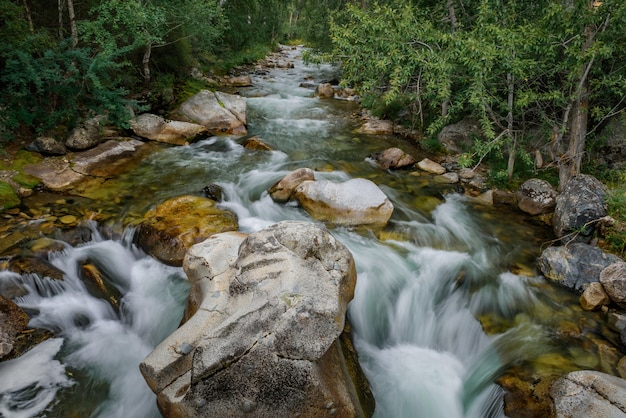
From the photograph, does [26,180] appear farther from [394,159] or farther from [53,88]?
[394,159]

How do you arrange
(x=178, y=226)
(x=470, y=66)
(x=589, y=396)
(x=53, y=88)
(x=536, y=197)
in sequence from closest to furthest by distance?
(x=589, y=396) < (x=178, y=226) < (x=470, y=66) < (x=536, y=197) < (x=53, y=88)

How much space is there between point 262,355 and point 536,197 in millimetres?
7415

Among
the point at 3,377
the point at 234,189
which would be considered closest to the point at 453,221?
the point at 234,189

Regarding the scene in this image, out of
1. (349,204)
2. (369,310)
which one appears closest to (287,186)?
(349,204)

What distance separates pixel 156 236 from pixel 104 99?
486 cm

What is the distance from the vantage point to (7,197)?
686cm

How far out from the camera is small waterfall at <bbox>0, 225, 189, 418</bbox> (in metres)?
4.35

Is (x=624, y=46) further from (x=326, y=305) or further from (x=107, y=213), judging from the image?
(x=107, y=213)

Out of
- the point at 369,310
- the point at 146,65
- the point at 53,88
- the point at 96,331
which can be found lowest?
the point at 96,331

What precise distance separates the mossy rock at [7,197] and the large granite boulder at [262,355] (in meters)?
5.35

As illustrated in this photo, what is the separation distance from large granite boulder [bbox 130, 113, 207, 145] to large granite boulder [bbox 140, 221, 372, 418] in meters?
7.93

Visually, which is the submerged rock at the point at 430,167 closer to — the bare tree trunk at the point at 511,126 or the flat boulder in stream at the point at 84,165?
the bare tree trunk at the point at 511,126

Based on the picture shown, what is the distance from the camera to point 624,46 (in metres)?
6.61

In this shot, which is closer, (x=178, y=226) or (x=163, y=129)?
(x=178, y=226)
